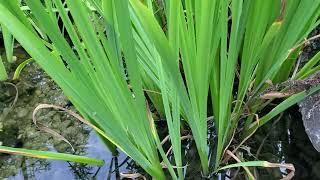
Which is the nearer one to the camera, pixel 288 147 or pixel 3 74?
pixel 288 147

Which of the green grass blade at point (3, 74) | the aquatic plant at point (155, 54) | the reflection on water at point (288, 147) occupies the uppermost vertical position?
the green grass blade at point (3, 74)

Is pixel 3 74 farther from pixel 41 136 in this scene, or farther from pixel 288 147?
pixel 288 147

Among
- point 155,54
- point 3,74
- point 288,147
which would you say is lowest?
point 288,147

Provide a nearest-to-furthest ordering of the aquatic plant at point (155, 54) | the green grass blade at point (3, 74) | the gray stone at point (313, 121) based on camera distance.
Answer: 1. the aquatic plant at point (155, 54)
2. the gray stone at point (313, 121)
3. the green grass blade at point (3, 74)

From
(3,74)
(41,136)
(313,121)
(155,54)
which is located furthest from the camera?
(3,74)

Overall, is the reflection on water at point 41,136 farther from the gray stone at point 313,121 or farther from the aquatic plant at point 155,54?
the gray stone at point 313,121

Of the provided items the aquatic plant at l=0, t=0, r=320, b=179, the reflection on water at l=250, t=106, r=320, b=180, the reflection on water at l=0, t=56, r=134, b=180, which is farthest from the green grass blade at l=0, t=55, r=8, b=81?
the reflection on water at l=250, t=106, r=320, b=180

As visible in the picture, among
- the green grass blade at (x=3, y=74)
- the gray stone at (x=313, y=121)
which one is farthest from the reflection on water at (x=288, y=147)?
the green grass blade at (x=3, y=74)

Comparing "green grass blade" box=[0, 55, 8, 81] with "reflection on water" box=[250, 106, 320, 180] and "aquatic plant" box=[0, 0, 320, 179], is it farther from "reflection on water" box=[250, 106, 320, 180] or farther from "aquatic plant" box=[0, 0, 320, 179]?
"reflection on water" box=[250, 106, 320, 180]

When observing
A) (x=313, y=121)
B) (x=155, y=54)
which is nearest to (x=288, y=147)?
(x=313, y=121)
